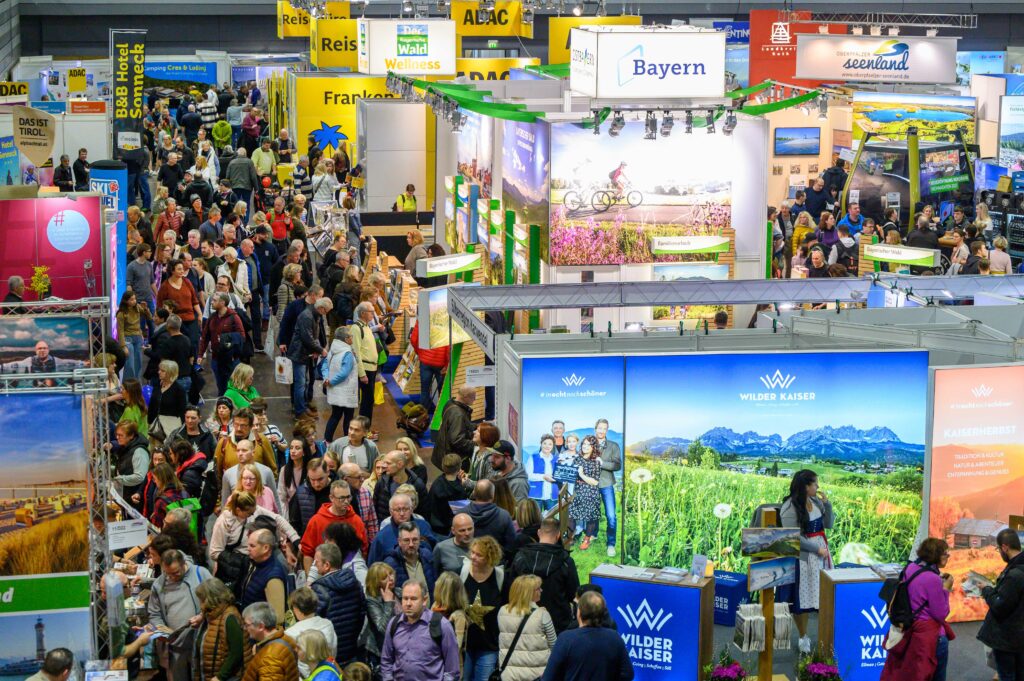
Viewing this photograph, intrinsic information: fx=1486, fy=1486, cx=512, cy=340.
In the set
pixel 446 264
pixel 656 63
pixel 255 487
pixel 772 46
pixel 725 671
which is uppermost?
pixel 772 46

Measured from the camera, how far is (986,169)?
19484 millimetres

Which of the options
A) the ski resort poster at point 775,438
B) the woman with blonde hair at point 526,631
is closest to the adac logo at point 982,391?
the ski resort poster at point 775,438

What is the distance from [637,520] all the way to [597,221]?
518cm

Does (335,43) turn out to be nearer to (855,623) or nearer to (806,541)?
(806,541)

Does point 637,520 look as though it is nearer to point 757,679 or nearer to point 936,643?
point 757,679

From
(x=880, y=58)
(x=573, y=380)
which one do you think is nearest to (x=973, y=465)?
(x=573, y=380)

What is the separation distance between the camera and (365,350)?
12.0 meters

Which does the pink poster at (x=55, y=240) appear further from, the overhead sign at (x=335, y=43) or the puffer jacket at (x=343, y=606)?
the overhead sign at (x=335, y=43)

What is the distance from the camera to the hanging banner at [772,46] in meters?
25.2

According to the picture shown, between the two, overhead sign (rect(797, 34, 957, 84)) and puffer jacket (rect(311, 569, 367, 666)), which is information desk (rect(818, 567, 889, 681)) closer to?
puffer jacket (rect(311, 569, 367, 666))

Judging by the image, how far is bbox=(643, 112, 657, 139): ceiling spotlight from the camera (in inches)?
511

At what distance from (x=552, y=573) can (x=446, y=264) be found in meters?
6.04

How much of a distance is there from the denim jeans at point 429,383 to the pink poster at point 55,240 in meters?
2.99

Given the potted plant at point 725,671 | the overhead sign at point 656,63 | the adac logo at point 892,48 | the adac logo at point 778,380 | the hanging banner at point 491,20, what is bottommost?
the potted plant at point 725,671
